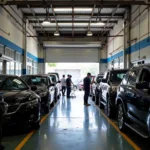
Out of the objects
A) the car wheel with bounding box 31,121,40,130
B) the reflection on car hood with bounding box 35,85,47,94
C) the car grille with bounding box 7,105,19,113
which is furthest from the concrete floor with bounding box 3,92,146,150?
the reflection on car hood with bounding box 35,85,47,94

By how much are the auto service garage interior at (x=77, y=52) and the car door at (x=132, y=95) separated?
0.08ft

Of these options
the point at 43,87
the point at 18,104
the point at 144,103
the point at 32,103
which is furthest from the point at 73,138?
the point at 43,87

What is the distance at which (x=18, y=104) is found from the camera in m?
6.20

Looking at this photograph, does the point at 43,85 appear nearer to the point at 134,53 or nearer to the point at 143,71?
the point at 143,71

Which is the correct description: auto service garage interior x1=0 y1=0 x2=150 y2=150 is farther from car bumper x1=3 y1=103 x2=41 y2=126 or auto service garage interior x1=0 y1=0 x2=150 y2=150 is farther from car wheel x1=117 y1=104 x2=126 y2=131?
car bumper x1=3 y1=103 x2=41 y2=126

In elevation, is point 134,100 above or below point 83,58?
below

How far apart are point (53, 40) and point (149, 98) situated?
2350 centimetres

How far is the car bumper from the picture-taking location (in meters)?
5.92

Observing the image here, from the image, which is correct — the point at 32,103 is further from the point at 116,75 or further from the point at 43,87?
the point at 116,75

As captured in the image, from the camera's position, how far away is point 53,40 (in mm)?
27453

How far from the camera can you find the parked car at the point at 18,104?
19.7 feet

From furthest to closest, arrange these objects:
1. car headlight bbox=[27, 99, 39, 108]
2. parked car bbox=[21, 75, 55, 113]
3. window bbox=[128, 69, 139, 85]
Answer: parked car bbox=[21, 75, 55, 113]
car headlight bbox=[27, 99, 39, 108]
window bbox=[128, 69, 139, 85]

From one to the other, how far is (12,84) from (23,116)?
1540 mm

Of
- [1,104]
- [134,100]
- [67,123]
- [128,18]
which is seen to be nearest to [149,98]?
[134,100]
